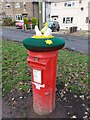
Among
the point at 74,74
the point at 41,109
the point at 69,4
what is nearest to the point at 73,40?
the point at 74,74

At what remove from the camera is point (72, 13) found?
80.4ft

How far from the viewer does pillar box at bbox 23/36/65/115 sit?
7.10 ft

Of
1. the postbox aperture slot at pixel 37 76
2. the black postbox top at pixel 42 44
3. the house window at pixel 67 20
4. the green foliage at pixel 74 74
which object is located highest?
the house window at pixel 67 20

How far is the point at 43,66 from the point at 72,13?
2383 centimetres

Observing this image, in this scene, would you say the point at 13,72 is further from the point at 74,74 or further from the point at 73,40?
the point at 73,40

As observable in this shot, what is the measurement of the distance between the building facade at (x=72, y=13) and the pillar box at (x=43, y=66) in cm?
2190

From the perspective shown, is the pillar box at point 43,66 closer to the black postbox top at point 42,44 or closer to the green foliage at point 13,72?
the black postbox top at point 42,44

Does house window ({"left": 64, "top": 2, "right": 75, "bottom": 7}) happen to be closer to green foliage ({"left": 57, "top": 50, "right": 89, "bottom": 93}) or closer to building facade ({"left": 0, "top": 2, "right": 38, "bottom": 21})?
building facade ({"left": 0, "top": 2, "right": 38, "bottom": 21})

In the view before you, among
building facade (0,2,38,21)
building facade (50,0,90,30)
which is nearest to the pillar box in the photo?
building facade (50,0,90,30)

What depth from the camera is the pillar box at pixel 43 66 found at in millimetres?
2164

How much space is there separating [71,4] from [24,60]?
21532 mm

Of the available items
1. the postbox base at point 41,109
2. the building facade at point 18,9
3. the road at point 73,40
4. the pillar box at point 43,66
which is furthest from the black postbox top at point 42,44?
the building facade at point 18,9

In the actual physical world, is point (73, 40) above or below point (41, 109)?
above

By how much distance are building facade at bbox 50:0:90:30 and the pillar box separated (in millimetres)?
21904
